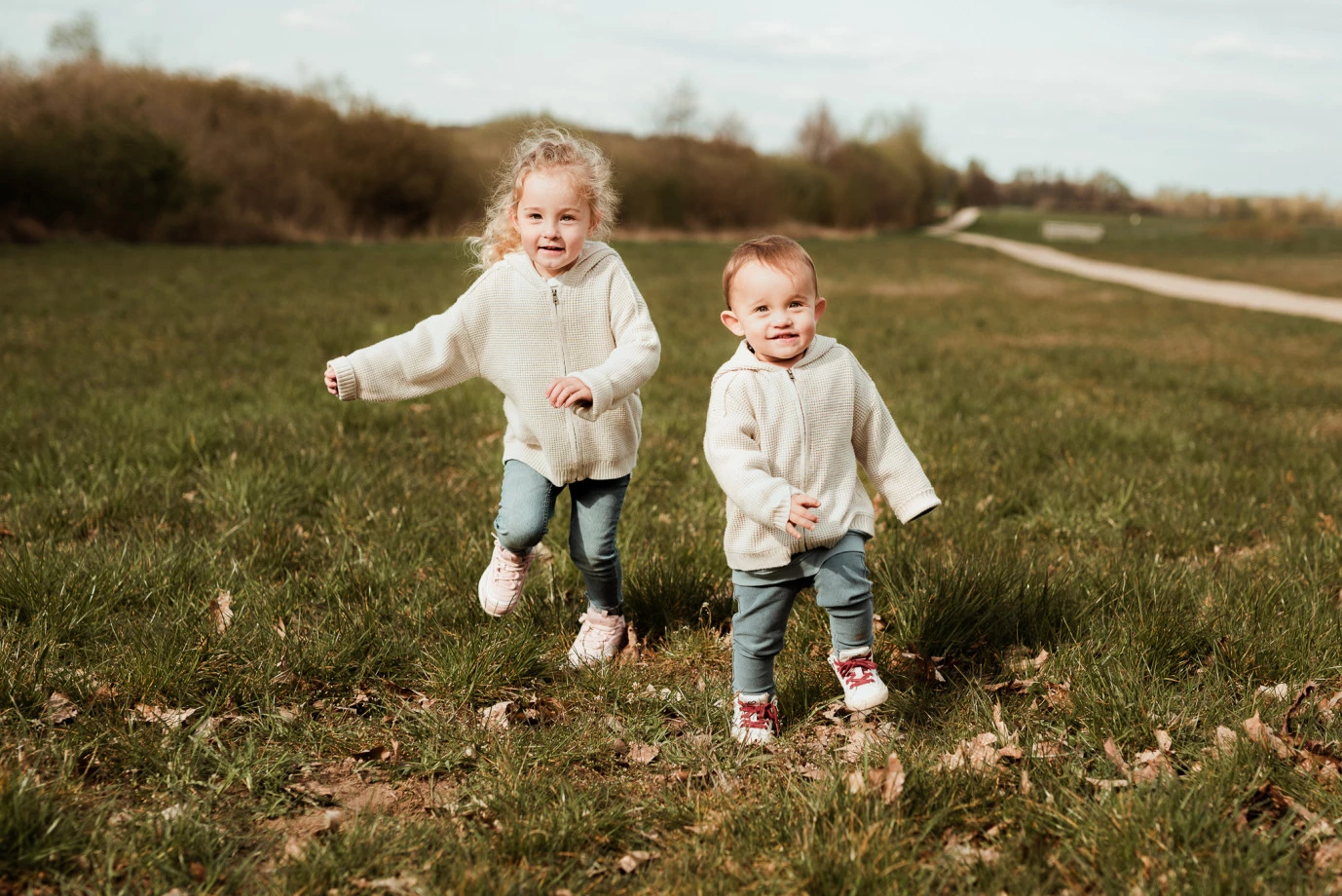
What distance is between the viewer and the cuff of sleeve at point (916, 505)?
3.03 m

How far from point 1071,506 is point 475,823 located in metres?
3.73

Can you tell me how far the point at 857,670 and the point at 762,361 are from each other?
36.5 inches

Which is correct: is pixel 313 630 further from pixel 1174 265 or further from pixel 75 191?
pixel 1174 265

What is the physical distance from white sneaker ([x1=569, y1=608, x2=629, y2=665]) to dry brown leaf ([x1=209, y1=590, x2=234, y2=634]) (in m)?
1.17

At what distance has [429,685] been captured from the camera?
3.32 metres

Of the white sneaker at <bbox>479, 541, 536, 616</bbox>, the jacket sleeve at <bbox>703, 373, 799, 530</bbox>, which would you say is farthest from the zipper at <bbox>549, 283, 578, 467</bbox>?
the jacket sleeve at <bbox>703, 373, 799, 530</bbox>

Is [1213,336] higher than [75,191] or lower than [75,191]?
lower

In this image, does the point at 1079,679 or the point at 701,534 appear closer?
the point at 1079,679

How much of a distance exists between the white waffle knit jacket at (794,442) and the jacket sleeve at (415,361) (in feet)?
3.41

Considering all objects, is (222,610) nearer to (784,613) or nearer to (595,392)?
(595,392)

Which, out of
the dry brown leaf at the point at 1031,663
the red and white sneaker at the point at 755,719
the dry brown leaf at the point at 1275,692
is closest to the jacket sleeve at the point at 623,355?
the red and white sneaker at the point at 755,719

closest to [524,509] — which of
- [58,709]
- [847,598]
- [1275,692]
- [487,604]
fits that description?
[487,604]

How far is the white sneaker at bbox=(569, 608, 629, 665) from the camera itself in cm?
362

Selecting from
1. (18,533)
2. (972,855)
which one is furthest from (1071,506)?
(18,533)
